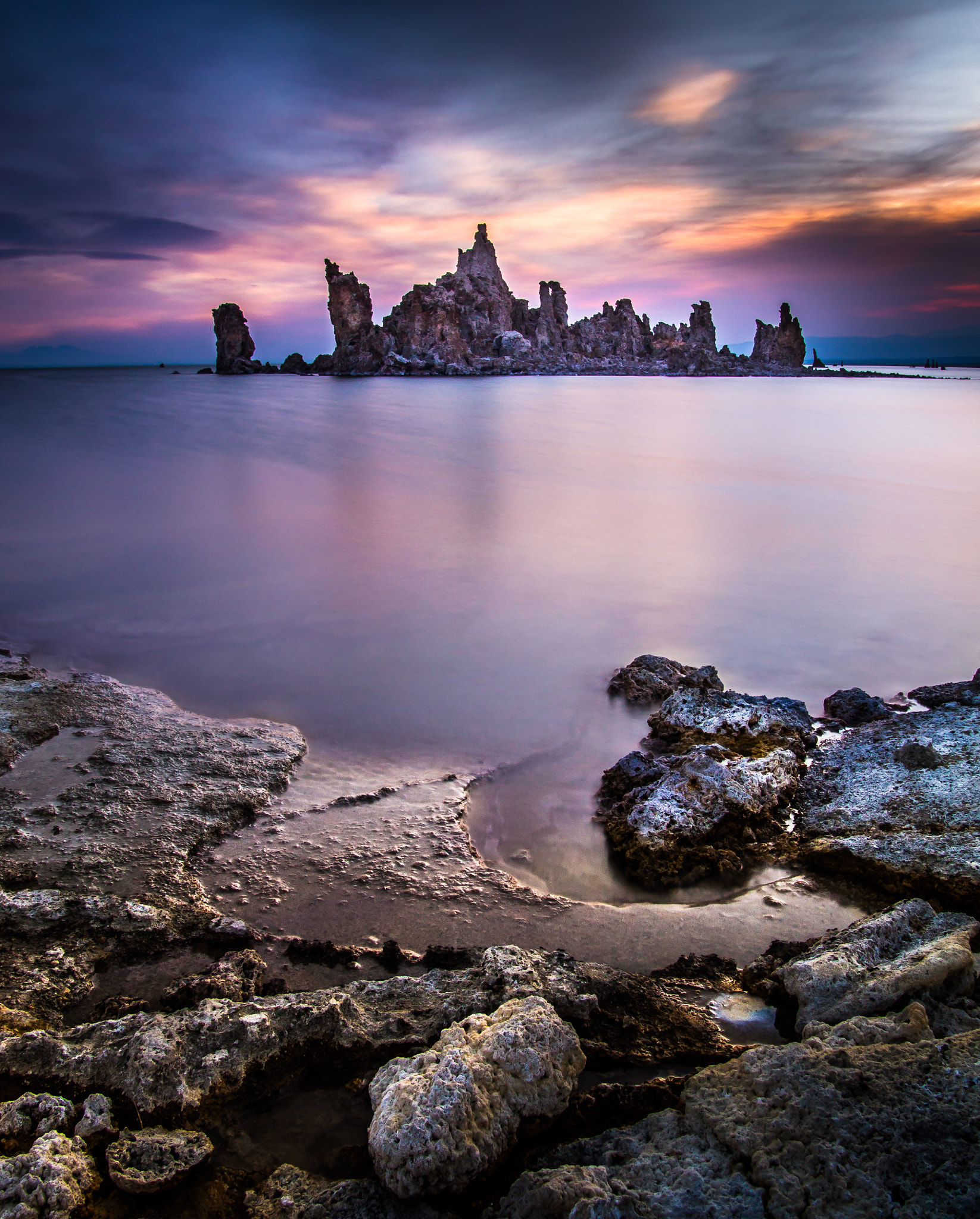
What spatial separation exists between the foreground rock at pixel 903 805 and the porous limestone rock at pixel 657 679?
1.00m

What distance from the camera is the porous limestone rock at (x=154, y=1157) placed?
5.44 feet

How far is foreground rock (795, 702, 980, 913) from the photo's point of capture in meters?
2.97

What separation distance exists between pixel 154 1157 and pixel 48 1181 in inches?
9.3

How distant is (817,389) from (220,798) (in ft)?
208

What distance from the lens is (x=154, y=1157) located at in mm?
1727

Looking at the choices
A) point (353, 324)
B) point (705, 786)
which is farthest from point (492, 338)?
point (705, 786)

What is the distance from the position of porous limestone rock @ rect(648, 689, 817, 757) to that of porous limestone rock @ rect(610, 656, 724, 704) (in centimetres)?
32

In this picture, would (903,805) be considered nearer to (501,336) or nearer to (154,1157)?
(154,1157)

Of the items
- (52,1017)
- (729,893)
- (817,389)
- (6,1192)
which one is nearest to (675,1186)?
(6,1192)

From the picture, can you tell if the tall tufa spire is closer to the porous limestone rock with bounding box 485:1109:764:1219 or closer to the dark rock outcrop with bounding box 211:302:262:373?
the dark rock outcrop with bounding box 211:302:262:373

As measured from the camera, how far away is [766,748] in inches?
159

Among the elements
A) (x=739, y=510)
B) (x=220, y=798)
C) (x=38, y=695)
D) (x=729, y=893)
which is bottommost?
(x=729, y=893)

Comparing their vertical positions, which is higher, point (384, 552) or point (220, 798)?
point (384, 552)

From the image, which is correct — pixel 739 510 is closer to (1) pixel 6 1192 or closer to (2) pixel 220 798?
(2) pixel 220 798
